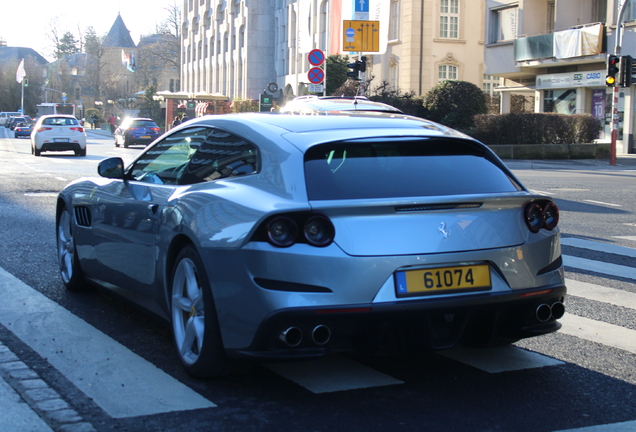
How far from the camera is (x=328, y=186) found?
4.05 m

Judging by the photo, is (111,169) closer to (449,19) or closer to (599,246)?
(599,246)

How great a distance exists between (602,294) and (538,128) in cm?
2455

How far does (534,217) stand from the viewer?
4328 mm

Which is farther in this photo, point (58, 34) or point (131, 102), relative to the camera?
point (58, 34)

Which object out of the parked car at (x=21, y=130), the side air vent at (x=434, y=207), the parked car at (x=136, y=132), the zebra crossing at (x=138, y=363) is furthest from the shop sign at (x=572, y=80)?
the parked car at (x=21, y=130)

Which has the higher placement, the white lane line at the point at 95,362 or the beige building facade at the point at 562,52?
the beige building facade at the point at 562,52

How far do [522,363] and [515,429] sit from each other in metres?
1.10

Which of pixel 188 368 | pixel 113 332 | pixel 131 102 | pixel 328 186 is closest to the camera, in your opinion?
pixel 328 186

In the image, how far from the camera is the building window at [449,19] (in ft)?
160

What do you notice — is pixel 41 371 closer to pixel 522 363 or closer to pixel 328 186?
pixel 328 186

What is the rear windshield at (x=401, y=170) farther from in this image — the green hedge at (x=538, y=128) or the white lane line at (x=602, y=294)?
the green hedge at (x=538, y=128)

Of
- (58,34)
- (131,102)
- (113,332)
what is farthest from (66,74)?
(113,332)

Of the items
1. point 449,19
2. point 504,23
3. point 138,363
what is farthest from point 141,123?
point 138,363

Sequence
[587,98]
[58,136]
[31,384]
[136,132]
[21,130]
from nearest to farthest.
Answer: [31,384], [58,136], [587,98], [136,132], [21,130]
